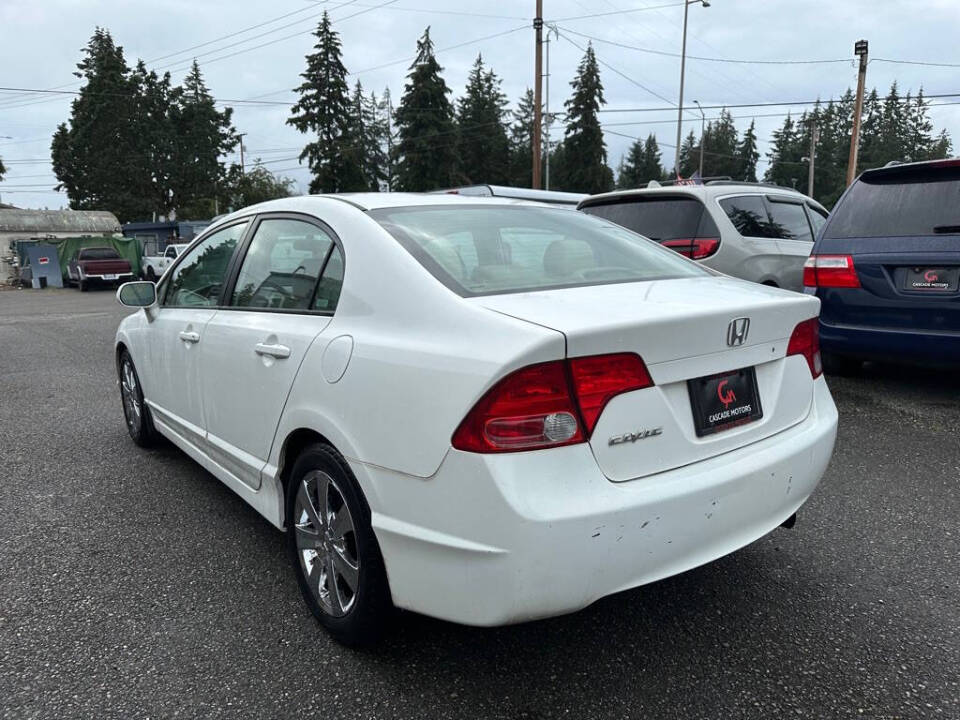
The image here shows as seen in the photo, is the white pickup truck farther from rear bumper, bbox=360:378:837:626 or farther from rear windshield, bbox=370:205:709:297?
rear bumper, bbox=360:378:837:626

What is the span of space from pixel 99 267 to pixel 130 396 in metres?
24.6

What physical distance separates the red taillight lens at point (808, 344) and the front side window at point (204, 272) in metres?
2.43

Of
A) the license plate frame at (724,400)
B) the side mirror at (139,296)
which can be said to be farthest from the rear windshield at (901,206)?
the side mirror at (139,296)

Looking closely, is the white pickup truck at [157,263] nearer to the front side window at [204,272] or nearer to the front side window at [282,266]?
the front side window at [204,272]

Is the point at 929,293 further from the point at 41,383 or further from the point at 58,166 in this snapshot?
the point at 58,166

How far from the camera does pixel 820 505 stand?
11.6 ft

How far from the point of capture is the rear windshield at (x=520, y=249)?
238 centimetres

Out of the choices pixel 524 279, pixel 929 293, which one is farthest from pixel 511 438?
pixel 929 293

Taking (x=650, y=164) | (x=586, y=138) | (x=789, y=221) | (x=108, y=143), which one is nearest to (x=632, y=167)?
(x=650, y=164)

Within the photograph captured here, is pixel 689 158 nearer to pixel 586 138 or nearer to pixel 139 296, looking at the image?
pixel 586 138

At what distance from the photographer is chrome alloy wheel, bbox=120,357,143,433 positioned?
461 cm

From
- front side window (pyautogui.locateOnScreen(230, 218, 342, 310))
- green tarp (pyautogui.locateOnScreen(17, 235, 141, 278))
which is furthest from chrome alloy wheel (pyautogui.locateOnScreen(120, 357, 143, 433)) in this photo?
green tarp (pyautogui.locateOnScreen(17, 235, 141, 278))

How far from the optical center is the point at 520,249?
276 cm

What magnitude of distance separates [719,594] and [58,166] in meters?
Answer: 70.7
